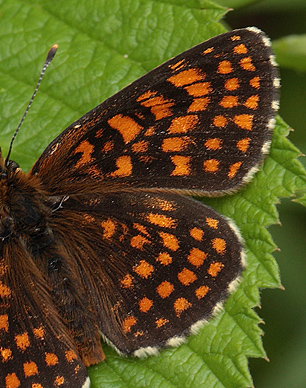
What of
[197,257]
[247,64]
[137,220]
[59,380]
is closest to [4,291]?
[59,380]

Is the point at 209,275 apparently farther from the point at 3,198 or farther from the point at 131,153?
the point at 3,198

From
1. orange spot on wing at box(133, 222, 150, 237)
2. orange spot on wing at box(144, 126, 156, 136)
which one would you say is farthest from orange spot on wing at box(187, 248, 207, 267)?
orange spot on wing at box(144, 126, 156, 136)

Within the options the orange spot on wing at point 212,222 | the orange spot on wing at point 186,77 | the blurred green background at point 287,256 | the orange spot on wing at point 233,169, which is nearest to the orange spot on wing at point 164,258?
the orange spot on wing at point 212,222

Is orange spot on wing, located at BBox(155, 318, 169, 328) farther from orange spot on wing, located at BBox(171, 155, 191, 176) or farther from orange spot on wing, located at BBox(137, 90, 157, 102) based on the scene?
orange spot on wing, located at BBox(137, 90, 157, 102)

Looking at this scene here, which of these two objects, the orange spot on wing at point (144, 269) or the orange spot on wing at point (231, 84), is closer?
the orange spot on wing at point (231, 84)

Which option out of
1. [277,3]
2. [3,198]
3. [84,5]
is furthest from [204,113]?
[277,3]

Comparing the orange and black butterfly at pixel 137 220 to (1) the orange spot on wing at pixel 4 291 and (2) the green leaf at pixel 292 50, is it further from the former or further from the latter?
(2) the green leaf at pixel 292 50
